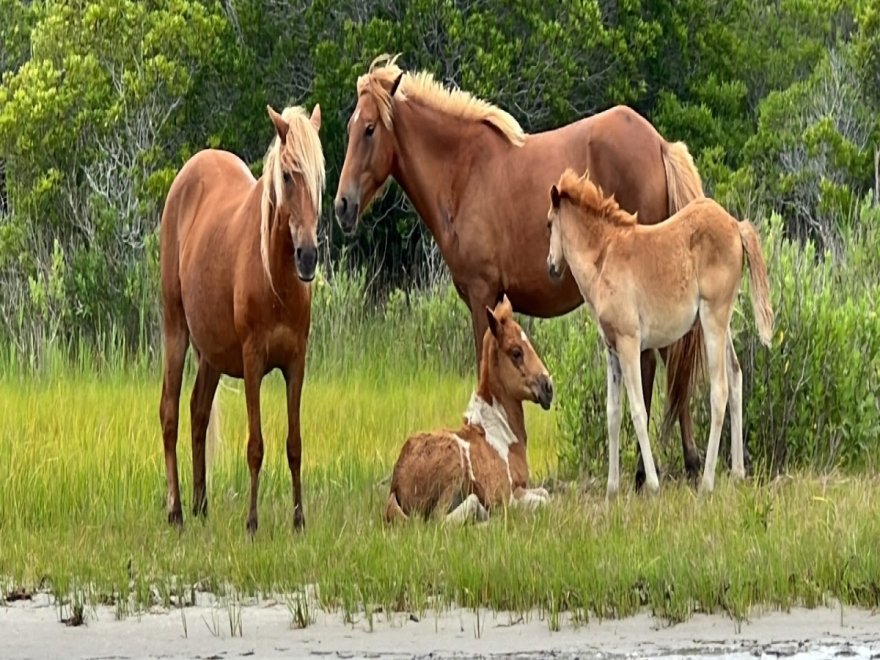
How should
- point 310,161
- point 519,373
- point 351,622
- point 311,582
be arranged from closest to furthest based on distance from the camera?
point 351,622
point 311,582
point 310,161
point 519,373

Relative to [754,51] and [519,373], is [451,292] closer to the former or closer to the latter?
[519,373]

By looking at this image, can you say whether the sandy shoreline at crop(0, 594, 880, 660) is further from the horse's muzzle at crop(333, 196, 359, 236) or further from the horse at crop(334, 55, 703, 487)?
the horse's muzzle at crop(333, 196, 359, 236)

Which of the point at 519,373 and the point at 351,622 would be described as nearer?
the point at 351,622

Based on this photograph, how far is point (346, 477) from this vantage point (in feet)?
35.8

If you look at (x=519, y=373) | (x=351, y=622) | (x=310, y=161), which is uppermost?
(x=310, y=161)

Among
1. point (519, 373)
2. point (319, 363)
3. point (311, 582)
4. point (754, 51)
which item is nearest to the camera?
point (311, 582)

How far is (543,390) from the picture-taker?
31.3ft

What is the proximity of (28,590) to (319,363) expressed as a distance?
7.76 m

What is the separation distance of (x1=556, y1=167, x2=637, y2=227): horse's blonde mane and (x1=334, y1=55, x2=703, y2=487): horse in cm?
85

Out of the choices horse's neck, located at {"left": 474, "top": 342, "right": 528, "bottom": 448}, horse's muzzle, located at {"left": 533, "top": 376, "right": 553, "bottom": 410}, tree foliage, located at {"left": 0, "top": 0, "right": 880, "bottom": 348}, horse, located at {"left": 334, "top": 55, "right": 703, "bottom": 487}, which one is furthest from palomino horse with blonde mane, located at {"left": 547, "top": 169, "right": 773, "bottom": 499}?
tree foliage, located at {"left": 0, "top": 0, "right": 880, "bottom": 348}

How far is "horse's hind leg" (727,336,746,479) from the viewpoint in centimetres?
977

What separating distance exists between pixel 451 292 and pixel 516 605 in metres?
8.81

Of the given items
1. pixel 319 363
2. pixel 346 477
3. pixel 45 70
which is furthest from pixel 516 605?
pixel 45 70

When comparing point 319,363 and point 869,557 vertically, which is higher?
point 319,363
